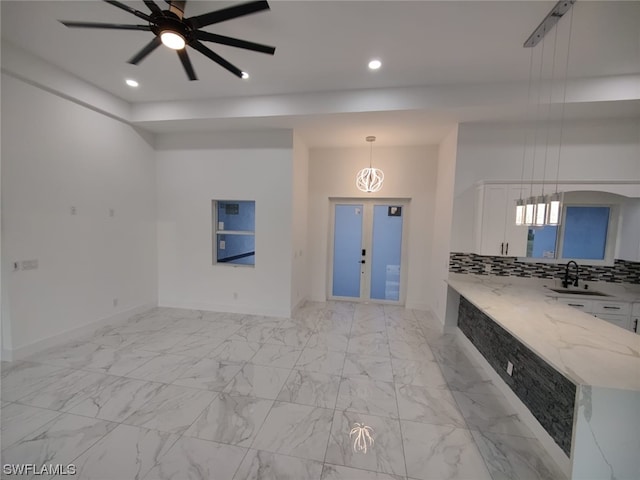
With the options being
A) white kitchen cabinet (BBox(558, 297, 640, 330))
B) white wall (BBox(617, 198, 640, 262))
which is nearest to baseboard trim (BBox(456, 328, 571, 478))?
white kitchen cabinet (BBox(558, 297, 640, 330))

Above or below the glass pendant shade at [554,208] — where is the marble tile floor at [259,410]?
below

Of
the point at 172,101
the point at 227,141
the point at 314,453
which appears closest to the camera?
the point at 314,453

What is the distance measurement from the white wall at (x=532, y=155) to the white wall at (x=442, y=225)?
0.51ft

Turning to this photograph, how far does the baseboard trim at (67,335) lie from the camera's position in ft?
9.55

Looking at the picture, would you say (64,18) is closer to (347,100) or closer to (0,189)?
(0,189)

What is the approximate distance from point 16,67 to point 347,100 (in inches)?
146

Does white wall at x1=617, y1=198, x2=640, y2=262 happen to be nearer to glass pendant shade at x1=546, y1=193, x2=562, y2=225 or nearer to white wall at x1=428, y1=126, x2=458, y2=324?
white wall at x1=428, y1=126, x2=458, y2=324

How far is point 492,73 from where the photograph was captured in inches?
115

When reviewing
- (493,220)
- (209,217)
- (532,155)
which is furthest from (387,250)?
(209,217)

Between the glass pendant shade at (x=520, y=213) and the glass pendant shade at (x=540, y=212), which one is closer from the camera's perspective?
the glass pendant shade at (x=540, y=212)

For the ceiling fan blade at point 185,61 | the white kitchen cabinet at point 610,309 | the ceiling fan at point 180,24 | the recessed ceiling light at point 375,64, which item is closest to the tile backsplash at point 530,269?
the white kitchen cabinet at point 610,309

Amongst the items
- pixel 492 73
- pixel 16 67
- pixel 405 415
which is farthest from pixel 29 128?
pixel 492 73

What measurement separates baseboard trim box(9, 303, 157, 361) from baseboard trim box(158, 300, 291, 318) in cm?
51

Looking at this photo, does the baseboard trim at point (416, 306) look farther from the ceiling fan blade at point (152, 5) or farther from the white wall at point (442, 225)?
the ceiling fan blade at point (152, 5)
